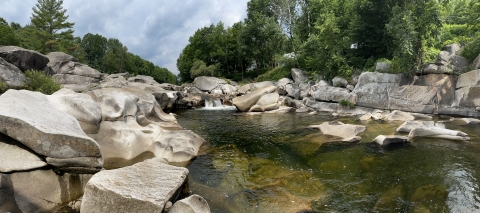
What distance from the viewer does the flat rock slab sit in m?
6.46

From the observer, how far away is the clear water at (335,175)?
8445mm

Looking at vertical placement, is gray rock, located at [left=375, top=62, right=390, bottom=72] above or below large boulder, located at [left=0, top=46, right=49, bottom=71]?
below

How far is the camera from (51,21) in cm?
6862

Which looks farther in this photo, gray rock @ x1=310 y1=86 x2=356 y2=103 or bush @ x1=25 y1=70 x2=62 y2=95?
gray rock @ x1=310 y1=86 x2=356 y2=103

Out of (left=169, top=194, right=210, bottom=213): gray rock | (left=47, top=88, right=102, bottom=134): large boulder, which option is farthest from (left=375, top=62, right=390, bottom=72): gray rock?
(left=47, top=88, right=102, bottom=134): large boulder

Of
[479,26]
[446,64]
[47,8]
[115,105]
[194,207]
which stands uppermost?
[47,8]

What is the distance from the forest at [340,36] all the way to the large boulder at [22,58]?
36.2 meters

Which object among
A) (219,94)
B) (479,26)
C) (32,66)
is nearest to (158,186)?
(32,66)

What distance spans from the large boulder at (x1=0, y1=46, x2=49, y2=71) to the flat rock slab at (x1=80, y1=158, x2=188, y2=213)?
2923 centimetres

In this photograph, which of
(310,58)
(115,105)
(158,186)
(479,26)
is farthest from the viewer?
(310,58)

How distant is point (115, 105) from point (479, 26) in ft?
119

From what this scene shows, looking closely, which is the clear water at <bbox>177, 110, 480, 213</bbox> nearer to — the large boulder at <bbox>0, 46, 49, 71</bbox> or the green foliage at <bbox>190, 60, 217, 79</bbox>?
the large boulder at <bbox>0, 46, 49, 71</bbox>

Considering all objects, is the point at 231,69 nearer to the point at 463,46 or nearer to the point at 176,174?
the point at 463,46

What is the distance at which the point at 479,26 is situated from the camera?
27.5m
